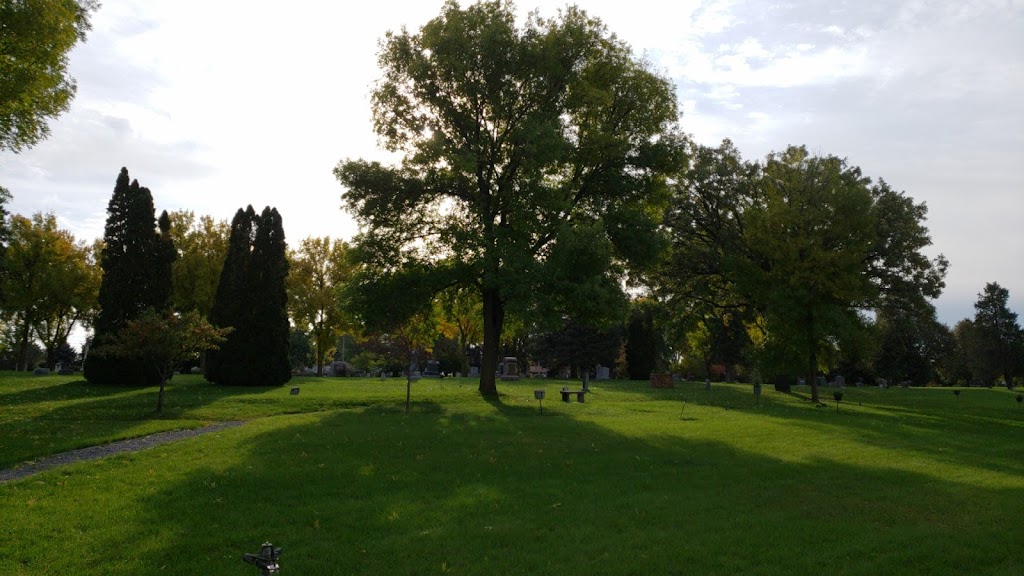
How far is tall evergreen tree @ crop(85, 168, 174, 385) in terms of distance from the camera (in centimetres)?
3080

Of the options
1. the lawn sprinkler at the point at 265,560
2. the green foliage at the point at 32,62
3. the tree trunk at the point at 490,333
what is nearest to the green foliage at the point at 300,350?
the tree trunk at the point at 490,333

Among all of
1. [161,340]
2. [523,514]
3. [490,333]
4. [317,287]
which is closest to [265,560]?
[523,514]

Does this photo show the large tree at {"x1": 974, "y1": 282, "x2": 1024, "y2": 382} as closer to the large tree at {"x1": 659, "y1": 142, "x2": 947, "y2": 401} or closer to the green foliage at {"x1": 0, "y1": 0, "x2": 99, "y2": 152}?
the large tree at {"x1": 659, "y1": 142, "x2": 947, "y2": 401}

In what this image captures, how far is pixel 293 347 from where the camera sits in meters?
77.4

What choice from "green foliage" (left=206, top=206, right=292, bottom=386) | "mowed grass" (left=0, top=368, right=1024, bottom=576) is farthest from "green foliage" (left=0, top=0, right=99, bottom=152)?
"green foliage" (left=206, top=206, right=292, bottom=386)

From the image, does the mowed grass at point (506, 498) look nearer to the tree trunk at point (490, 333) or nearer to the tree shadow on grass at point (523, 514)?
the tree shadow on grass at point (523, 514)

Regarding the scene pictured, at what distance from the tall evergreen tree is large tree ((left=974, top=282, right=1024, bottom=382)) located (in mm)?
91518

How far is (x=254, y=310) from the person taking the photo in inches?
1398

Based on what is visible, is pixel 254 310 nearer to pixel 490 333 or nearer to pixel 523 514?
pixel 490 333

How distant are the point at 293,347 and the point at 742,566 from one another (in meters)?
76.5

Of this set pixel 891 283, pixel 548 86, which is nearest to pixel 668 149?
pixel 548 86

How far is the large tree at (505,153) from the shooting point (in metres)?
26.5

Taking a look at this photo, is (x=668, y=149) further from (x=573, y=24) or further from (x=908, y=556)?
(x=908, y=556)

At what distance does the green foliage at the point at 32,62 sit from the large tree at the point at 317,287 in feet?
99.0
